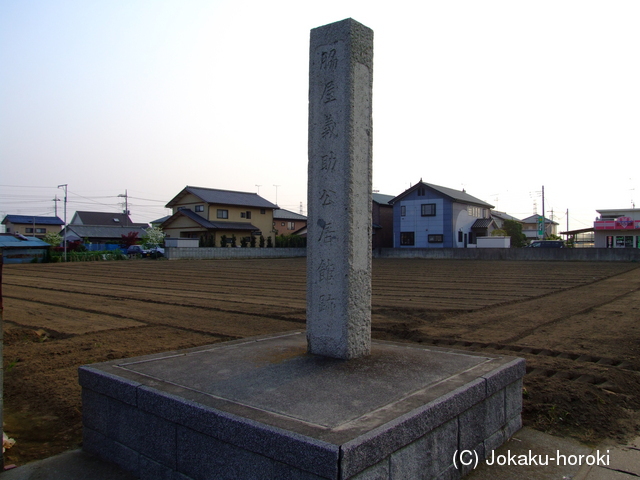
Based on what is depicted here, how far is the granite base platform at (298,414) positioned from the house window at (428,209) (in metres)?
38.2

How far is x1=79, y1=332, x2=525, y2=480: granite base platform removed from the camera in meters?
2.46

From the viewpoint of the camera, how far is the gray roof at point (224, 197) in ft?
146

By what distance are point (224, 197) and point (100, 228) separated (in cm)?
2178

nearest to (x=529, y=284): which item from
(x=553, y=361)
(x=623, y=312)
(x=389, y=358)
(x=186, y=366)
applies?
(x=623, y=312)

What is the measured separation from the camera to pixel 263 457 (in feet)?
8.21

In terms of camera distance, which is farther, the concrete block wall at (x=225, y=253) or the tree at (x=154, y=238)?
the tree at (x=154, y=238)

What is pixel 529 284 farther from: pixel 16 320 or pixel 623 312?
pixel 16 320

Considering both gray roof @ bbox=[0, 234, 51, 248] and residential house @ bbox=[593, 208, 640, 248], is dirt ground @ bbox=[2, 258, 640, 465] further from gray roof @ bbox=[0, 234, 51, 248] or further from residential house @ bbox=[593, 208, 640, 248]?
residential house @ bbox=[593, 208, 640, 248]

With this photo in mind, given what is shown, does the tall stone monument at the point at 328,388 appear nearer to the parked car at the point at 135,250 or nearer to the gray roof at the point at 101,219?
the parked car at the point at 135,250

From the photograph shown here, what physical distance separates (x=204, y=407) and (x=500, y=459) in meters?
2.19

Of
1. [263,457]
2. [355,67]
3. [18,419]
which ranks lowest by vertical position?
[18,419]

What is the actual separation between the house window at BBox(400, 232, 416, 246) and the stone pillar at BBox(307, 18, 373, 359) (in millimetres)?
39208

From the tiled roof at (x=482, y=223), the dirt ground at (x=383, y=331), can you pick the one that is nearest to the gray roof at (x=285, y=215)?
the tiled roof at (x=482, y=223)

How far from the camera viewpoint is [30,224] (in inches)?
2426
